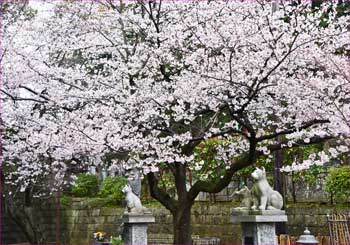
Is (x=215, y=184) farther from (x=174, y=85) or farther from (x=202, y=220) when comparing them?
(x=202, y=220)

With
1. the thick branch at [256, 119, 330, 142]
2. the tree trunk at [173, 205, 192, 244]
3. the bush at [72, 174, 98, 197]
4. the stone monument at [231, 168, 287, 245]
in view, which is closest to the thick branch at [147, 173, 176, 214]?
the tree trunk at [173, 205, 192, 244]

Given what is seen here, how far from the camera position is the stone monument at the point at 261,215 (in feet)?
23.2

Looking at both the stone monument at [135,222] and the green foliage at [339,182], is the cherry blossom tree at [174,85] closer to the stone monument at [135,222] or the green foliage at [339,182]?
the stone monument at [135,222]

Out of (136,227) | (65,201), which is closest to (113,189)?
(65,201)

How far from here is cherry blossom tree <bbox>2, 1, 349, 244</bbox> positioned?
6.83 m

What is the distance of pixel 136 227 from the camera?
29.2ft

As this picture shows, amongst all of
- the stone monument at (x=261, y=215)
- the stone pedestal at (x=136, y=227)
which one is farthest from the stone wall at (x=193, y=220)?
the stone monument at (x=261, y=215)

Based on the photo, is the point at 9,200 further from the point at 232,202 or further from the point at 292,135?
the point at 292,135

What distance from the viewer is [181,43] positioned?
7988 millimetres

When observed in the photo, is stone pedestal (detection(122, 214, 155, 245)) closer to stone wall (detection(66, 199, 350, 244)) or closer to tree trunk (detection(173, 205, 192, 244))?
tree trunk (detection(173, 205, 192, 244))

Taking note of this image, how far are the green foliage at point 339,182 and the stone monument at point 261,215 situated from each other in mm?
3525

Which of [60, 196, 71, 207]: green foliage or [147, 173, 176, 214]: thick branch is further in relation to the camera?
Result: [60, 196, 71, 207]: green foliage

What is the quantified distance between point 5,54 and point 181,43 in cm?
288

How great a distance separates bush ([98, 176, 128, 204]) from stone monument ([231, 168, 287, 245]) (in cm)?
770
